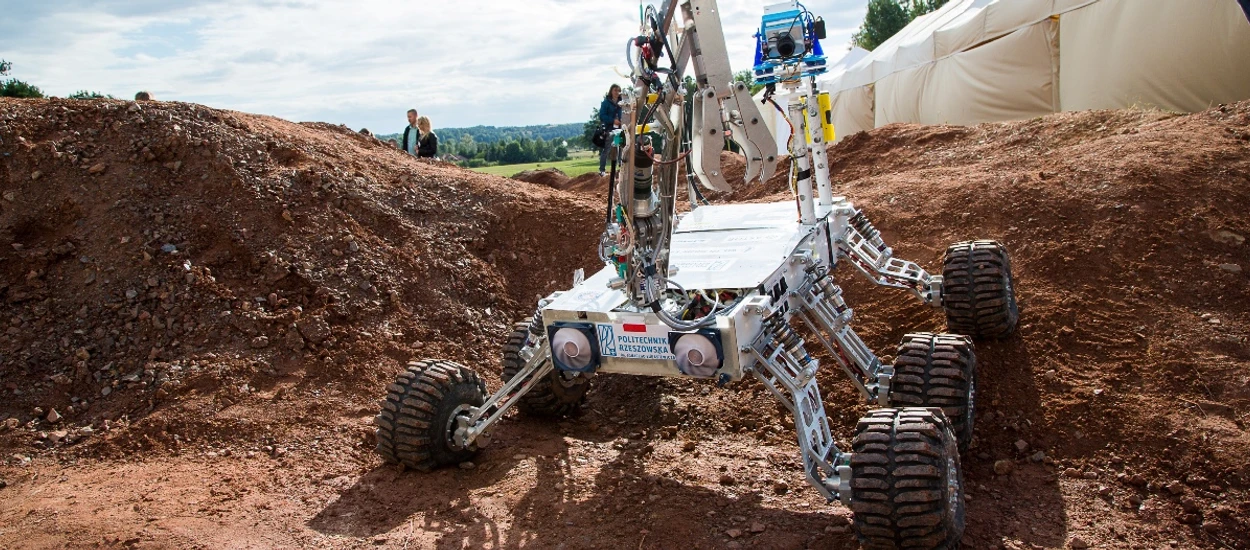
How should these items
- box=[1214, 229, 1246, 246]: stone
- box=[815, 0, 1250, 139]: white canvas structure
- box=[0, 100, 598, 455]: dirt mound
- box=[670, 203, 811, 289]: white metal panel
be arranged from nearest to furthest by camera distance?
box=[670, 203, 811, 289]: white metal panel → box=[0, 100, 598, 455]: dirt mound → box=[1214, 229, 1246, 246]: stone → box=[815, 0, 1250, 139]: white canvas structure

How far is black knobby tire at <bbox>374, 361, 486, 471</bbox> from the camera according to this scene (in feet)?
17.6

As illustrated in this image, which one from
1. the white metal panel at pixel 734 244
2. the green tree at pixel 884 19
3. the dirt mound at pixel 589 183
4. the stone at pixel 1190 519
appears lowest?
the stone at pixel 1190 519

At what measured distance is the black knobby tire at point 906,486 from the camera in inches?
161

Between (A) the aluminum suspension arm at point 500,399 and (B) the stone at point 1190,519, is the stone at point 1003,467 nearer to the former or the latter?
(B) the stone at point 1190,519

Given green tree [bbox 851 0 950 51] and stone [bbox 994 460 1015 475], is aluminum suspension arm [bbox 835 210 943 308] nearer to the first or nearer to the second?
stone [bbox 994 460 1015 475]

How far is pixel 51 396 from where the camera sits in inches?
259

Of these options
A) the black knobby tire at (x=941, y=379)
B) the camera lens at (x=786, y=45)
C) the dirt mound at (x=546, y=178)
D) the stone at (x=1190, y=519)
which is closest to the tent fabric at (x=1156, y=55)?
the camera lens at (x=786, y=45)

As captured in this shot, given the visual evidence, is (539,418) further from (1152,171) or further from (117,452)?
(1152,171)

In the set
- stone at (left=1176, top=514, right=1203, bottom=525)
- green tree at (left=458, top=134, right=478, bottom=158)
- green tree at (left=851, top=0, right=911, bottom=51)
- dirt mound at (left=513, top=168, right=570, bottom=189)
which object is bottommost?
stone at (left=1176, top=514, right=1203, bottom=525)

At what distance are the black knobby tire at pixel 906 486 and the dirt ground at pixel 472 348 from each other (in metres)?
0.56

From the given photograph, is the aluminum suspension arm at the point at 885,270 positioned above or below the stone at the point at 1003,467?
above

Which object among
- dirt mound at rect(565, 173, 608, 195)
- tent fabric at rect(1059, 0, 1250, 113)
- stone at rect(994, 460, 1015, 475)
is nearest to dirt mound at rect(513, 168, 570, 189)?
dirt mound at rect(565, 173, 608, 195)

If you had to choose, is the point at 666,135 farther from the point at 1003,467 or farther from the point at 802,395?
the point at 1003,467

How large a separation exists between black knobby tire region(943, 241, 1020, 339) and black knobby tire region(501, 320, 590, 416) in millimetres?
2747
